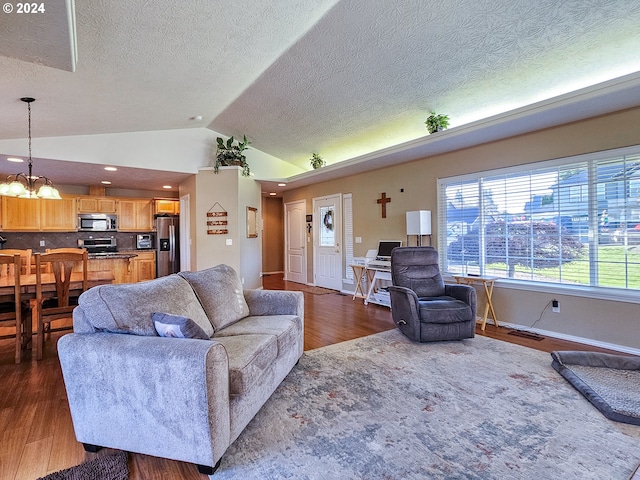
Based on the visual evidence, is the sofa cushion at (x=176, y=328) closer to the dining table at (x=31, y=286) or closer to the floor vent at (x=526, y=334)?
the dining table at (x=31, y=286)

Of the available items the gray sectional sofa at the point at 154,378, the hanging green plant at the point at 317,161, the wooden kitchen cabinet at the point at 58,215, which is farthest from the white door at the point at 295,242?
the gray sectional sofa at the point at 154,378

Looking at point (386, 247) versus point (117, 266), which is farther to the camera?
point (117, 266)

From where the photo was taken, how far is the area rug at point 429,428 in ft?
5.34

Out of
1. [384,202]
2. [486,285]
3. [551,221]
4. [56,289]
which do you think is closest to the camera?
[56,289]

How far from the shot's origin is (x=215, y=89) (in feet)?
13.6

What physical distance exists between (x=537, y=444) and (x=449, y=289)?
2.20 metres

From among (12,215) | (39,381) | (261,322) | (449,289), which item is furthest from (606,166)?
(12,215)

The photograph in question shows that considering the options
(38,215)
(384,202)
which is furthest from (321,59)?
(38,215)

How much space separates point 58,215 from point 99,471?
647 cm

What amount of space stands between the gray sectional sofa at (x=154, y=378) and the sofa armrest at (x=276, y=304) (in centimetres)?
79

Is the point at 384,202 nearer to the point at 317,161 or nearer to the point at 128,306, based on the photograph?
the point at 317,161

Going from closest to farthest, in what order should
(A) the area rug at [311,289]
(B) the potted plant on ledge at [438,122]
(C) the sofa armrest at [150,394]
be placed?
(C) the sofa armrest at [150,394] → (B) the potted plant on ledge at [438,122] → (A) the area rug at [311,289]

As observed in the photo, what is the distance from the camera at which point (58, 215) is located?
627 cm

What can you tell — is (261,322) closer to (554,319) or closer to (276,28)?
(276,28)
